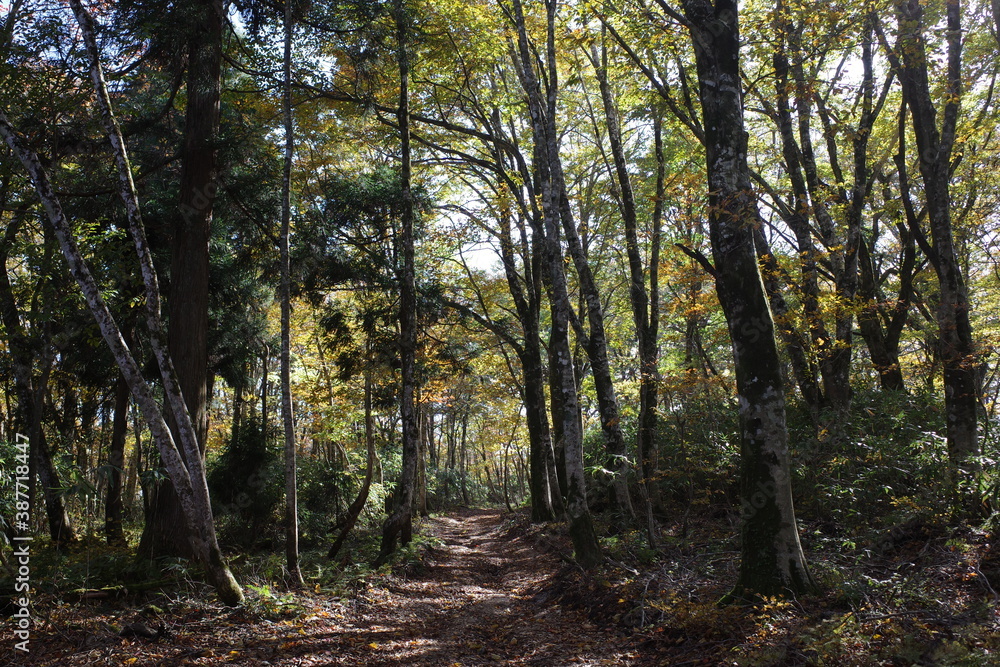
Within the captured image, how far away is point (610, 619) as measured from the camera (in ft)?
20.0

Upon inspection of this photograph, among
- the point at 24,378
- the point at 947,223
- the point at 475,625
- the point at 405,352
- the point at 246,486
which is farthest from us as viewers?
the point at 246,486

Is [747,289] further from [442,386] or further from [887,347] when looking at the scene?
[442,386]

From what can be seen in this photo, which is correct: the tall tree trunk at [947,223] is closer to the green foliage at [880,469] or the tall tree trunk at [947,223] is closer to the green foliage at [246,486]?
the green foliage at [880,469]

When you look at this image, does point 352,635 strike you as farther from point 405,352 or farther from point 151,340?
point 405,352

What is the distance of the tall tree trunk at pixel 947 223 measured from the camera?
688 cm

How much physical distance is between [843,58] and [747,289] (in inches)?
443

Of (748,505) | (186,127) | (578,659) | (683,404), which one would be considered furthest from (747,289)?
(186,127)

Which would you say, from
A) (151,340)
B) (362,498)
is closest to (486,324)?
(362,498)

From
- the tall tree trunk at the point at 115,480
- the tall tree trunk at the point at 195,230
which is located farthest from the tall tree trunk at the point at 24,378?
the tall tree trunk at the point at 195,230

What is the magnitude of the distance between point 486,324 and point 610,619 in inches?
392

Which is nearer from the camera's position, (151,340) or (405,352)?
(151,340)

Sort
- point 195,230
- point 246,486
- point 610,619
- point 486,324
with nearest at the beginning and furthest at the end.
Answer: point 610,619, point 195,230, point 246,486, point 486,324

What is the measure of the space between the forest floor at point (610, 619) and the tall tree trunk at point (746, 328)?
412 mm

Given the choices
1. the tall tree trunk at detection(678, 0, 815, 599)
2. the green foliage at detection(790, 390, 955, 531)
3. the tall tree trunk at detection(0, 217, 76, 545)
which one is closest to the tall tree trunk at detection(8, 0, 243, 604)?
the tall tree trunk at detection(0, 217, 76, 545)
